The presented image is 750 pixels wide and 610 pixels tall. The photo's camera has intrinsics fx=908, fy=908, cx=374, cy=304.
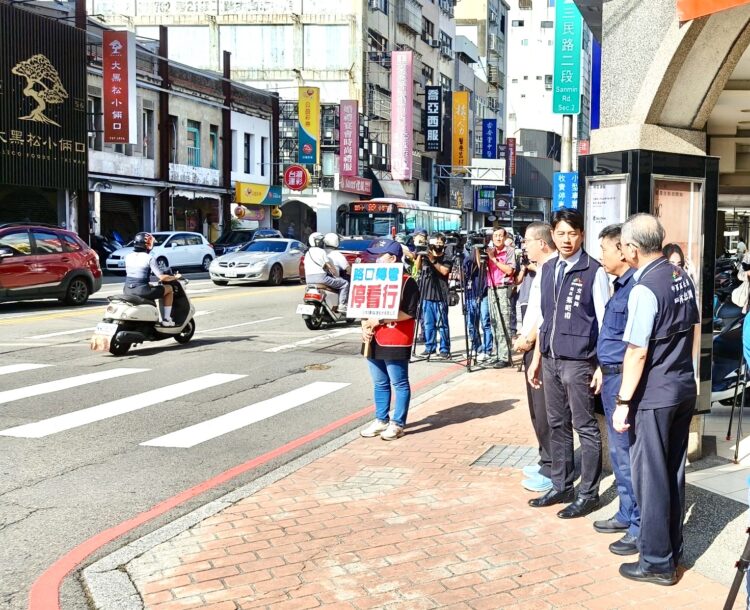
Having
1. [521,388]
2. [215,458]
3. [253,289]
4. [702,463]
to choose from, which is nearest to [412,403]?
[521,388]

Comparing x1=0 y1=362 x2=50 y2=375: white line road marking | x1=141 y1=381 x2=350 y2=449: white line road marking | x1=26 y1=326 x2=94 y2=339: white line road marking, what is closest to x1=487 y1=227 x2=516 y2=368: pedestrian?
x1=141 y1=381 x2=350 y2=449: white line road marking

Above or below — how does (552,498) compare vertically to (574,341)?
below

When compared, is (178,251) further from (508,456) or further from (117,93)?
(508,456)

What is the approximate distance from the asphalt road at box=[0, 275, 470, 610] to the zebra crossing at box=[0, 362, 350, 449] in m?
0.02

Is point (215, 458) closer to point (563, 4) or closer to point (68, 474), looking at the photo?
point (68, 474)

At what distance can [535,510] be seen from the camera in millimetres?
6145

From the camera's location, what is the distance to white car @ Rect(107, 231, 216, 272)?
3234 cm

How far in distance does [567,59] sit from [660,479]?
72.3 feet

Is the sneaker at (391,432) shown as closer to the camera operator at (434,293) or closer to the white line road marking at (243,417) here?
the white line road marking at (243,417)

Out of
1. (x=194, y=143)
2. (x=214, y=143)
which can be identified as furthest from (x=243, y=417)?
(x=214, y=143)

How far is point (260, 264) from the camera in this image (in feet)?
87.9

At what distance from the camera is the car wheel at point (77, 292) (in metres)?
20.1

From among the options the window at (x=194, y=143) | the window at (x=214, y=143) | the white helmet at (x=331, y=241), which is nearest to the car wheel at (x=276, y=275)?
the white helmet at (x=331, y=241)

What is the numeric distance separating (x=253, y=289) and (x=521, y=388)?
15900 millimetres
